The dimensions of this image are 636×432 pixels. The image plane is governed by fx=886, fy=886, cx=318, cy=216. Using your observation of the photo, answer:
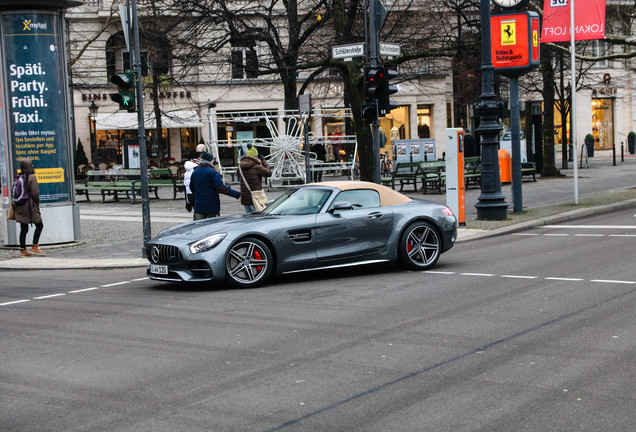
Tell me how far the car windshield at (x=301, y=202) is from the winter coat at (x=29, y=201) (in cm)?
579

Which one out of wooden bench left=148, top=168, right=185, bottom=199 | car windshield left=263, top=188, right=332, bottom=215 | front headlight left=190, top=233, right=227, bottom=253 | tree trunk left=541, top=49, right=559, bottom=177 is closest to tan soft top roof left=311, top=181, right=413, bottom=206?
car windshield left=263, top=188, right=332, bottom=215

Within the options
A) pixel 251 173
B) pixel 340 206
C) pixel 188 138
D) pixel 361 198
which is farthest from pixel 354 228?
pixel 188 138

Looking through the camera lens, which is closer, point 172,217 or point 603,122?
point 172,217

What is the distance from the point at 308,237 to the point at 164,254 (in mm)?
1869

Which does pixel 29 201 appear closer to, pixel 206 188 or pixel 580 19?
pixel 206 188

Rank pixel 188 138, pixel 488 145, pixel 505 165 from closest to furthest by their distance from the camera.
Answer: pixel 488 145 → pixel 505 165 → pixel 188 138

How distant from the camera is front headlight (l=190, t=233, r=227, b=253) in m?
11.0

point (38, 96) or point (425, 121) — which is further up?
point (425, 121)

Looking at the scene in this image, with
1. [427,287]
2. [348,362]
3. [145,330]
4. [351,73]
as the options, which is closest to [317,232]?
[427,287]

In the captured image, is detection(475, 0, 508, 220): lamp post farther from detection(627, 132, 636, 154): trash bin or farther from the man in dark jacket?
detection(627, 132, 636, 154): trash bin

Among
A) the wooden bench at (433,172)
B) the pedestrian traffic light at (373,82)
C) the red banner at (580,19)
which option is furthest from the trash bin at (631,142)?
the pedestrian traffic light at (373,82)

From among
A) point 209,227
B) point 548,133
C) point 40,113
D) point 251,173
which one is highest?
point 40,113

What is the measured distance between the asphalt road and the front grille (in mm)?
421

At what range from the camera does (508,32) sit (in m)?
20.0
